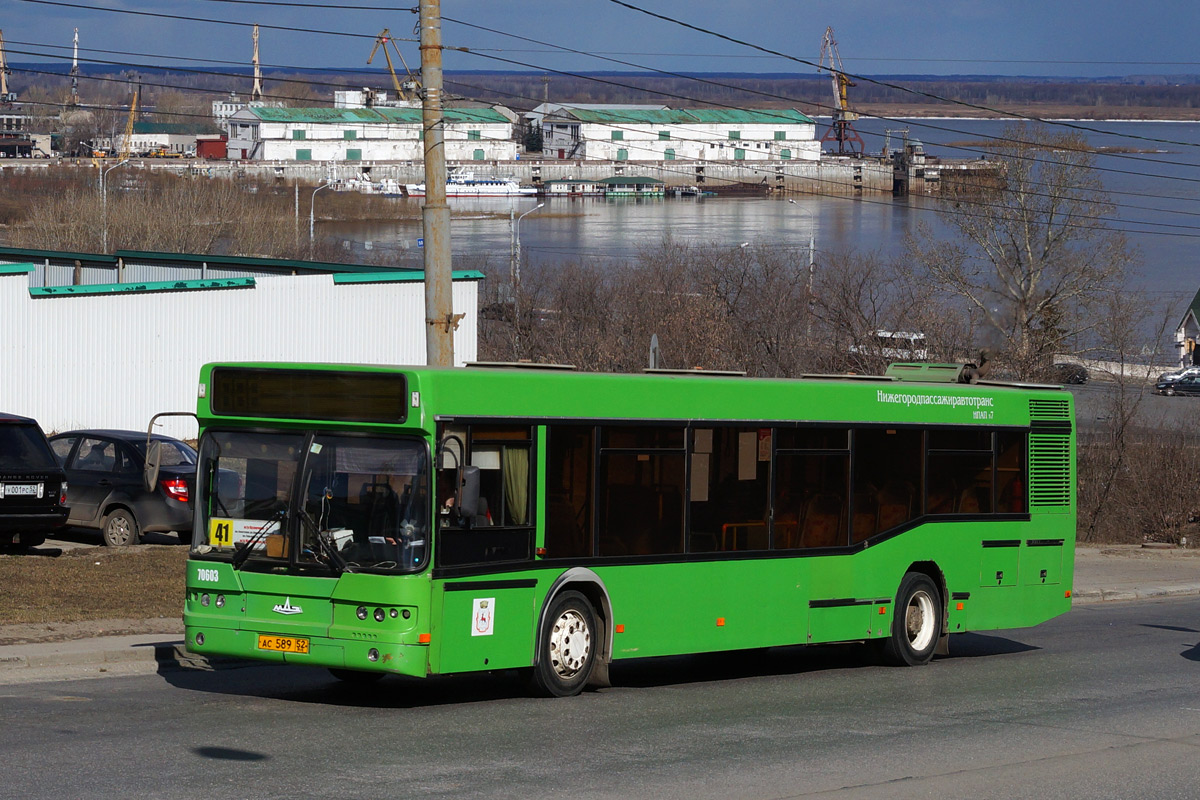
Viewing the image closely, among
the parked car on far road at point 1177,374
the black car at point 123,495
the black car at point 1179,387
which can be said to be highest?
the black car at point 123,495

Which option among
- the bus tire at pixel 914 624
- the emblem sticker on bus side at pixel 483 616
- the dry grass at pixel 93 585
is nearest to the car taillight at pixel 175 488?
the dry grass at pixel 93 585

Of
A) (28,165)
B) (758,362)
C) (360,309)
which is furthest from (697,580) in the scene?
(28,165)

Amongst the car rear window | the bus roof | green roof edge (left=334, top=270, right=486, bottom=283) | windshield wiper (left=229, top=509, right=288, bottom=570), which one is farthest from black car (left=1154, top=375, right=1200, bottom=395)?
windshield wiper (left=229, top=509, right=288, bottom=570)

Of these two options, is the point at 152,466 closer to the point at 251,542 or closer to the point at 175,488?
the point at 251,542

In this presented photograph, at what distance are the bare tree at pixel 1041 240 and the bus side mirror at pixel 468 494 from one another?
45932mm

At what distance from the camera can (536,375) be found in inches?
448

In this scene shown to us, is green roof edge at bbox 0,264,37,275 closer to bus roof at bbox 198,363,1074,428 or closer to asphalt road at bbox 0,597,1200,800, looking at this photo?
Answer: asphalt road at bbox 0,597,1200,800

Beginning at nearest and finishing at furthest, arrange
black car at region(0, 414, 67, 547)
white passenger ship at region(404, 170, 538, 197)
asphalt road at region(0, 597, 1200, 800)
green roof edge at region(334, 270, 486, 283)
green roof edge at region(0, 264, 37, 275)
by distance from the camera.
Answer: asphalt road at region(0, 597, 1200, 800) → black car at region(0, 414, 67, 547) → green roof edge at region(0, 264, 37, 275) → green roof edge at region(334, 270, 486, 283) → white passenger ship at region(404, 170, 538, 197)

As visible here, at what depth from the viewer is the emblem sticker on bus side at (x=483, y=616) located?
1073cm

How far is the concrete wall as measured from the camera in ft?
115

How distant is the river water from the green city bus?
205 ft

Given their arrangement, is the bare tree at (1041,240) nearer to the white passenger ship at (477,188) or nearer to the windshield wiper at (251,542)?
the windshield wiper at (251,542)

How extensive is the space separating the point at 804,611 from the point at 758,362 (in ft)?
131

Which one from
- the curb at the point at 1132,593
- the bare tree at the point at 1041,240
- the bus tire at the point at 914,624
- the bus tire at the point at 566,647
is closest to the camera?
the bus tire at the point at 566,647
